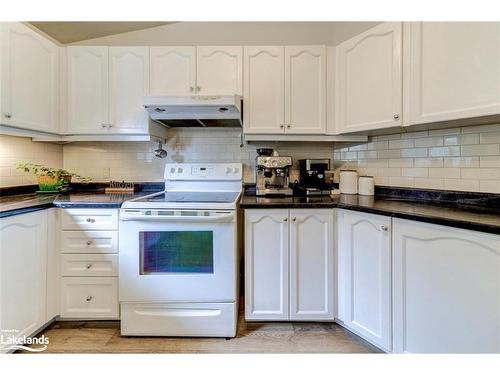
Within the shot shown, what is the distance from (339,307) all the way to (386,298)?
38cm

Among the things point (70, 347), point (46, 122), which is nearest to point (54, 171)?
point (46, 122)

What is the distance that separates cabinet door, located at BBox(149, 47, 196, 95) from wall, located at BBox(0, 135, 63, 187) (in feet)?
3.84

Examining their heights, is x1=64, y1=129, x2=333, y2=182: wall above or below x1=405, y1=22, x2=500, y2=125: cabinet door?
below

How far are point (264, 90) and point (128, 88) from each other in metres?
1.08

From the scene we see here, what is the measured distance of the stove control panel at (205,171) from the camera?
229 cm

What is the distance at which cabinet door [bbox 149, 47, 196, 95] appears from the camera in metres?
2.07

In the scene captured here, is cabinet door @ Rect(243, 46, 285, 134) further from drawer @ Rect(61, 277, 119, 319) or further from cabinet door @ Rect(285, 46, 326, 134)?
drawer @ Rect(61, 277, 119, 319)

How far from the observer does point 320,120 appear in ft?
6.77

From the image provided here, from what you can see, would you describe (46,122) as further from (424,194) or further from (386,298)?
(424,194)

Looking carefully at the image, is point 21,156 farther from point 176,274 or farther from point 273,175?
point 273,175

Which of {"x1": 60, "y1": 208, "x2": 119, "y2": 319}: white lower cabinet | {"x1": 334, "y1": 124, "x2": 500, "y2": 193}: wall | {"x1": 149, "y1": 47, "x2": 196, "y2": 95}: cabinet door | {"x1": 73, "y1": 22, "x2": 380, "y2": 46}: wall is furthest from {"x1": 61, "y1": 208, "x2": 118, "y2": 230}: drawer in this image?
{"x1": 334, "y1": 124, "x2": 500, "y2": 193}: wall

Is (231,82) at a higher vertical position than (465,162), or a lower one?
higher

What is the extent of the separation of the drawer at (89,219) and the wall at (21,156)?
684 mm

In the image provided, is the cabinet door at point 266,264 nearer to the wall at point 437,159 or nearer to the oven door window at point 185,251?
the oven door window at point 185,251
